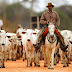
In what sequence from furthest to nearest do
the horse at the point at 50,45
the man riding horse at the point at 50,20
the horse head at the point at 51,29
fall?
the man riding horse at the point at 50,20, the horse at the point at 50,45, the horse head at the point at 51,29

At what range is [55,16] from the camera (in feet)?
86.6

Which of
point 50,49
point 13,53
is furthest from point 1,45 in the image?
point 13,53

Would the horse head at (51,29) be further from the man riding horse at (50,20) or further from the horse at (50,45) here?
the man riding horse at (50,20)

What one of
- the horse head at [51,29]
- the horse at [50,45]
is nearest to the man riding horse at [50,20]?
the horse at [50,45]

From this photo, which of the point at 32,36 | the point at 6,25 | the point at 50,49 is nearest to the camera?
the point at 50,49

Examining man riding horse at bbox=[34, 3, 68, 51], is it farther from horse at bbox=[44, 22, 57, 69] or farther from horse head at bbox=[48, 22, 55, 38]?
horse head at bbox=[48, 22, 55, 38]

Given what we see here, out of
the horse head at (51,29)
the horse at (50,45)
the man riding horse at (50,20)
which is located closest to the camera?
the horse head at (51,29)

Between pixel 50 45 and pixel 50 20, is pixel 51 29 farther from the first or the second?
pixel 50 20

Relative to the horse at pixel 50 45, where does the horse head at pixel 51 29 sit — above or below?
above

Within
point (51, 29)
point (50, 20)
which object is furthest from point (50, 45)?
point (50, 20)

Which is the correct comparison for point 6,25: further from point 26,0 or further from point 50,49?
point 50,49

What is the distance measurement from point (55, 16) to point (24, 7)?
3880 cm

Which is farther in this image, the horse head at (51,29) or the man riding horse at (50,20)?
the man riding horse at (50,20)

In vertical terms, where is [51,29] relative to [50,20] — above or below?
below
